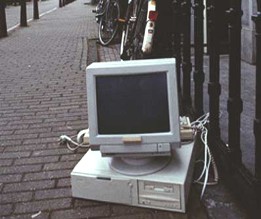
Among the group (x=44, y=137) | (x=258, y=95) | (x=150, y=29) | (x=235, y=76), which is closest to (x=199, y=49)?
(x=235, y=76)

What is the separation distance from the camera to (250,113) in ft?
15.0

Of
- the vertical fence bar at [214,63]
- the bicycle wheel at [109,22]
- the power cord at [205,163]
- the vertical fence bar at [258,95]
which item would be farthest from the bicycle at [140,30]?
the vertical fence bar at [258,95]

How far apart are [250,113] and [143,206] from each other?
6.88ft

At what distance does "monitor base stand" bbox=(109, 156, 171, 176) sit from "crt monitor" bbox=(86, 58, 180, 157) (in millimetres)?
99

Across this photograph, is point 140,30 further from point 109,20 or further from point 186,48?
point 109,20

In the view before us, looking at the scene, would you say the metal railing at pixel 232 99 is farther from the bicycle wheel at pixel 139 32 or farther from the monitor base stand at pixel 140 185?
the bicycle wheel at pixel 139 32

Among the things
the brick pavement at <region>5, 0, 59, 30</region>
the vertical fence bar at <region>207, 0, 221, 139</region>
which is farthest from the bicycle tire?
the brick pavement at <region>5, 0, 59, 30</region>

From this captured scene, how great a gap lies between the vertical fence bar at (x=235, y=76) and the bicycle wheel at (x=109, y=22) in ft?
22.7

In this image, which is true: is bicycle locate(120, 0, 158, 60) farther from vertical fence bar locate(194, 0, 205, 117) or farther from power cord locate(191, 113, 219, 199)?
power cord locate(191, 113, 219, 199)

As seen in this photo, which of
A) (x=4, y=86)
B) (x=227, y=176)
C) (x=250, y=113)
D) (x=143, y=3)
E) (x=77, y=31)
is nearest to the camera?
(x=227, y=176)

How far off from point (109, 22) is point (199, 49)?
6.61 meters

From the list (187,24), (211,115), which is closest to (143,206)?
(211,115)

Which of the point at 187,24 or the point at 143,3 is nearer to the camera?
the point at 187,24

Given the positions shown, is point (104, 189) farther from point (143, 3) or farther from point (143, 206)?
point (143, 3)
